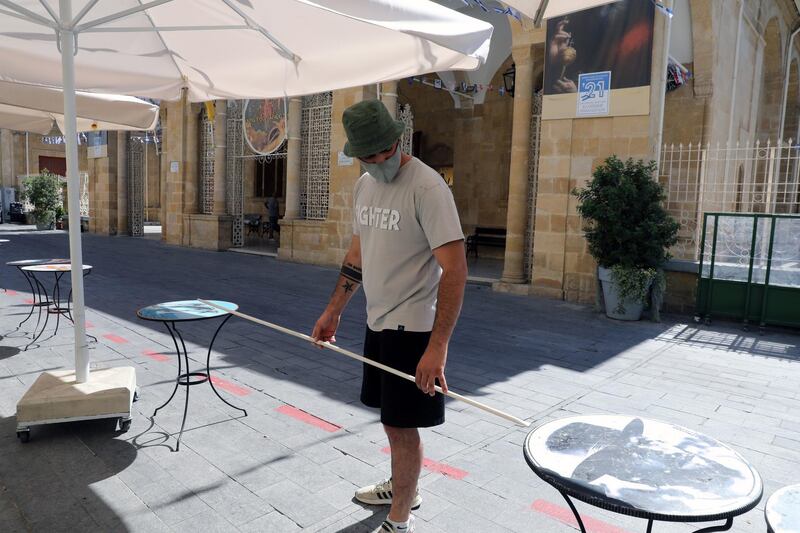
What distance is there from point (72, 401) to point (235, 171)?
503 inches

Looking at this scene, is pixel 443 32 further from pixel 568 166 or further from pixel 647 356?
Result: pixel 568 166

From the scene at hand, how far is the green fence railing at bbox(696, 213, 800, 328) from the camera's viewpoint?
6605mm

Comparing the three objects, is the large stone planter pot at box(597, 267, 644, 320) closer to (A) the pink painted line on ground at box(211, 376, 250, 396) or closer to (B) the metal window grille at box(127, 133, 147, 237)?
(A) the pink painted line on ground at box(211, 376, 250, 396)

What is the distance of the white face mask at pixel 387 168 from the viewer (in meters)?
2.22

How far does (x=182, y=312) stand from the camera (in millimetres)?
3326

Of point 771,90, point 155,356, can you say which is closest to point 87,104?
point 155,356

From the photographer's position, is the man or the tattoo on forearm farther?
the tattoo on forearm

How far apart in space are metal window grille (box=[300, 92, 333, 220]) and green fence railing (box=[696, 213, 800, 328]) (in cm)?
788

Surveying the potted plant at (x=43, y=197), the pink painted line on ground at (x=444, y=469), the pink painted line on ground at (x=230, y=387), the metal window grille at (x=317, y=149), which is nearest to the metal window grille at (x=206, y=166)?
the metal window grille at (x=317, y=149)

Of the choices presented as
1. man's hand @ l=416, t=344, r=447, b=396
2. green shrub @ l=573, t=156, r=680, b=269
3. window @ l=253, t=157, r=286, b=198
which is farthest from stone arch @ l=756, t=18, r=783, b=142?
man's hand @ l=416, t=344, r=447, b=396

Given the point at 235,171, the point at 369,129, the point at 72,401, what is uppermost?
the point at 235,171

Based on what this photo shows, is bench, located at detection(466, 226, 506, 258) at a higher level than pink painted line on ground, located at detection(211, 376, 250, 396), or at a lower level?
higher

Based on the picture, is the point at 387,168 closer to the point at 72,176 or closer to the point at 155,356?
the point at 72,176

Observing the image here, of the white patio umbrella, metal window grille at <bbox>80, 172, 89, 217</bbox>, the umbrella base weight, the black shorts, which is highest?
the white patio umbrella
